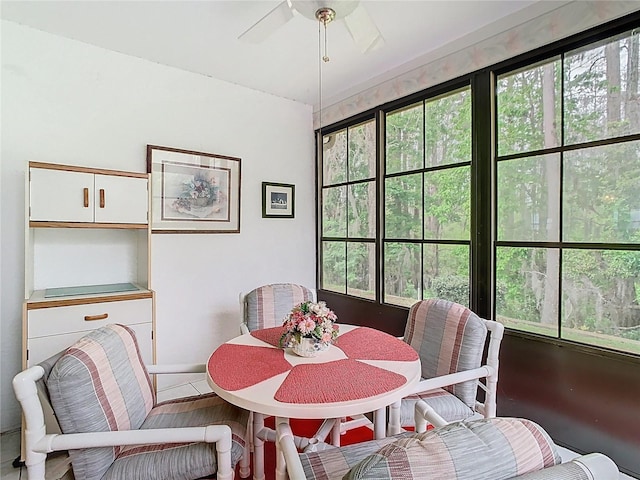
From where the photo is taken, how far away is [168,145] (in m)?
2.97

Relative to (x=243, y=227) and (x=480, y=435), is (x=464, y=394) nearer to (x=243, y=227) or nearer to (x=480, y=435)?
(x=480, y=435)

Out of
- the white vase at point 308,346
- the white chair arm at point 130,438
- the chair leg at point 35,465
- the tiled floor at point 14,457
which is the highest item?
the white vase at point 308,346

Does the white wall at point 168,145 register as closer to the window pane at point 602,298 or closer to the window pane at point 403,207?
the window pane at point 403,207

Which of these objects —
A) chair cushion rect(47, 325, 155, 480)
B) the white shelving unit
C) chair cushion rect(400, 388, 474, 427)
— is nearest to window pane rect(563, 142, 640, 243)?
chair cushion rect(400, 388, 474, 427)

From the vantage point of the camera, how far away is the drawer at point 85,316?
2027 millimetres

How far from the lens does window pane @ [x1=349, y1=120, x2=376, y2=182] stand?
3307 mm

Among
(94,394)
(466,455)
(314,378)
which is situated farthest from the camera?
(314,378)

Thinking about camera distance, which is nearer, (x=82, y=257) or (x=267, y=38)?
(x=267, y=38)

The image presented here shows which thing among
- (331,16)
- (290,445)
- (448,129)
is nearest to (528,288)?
(448,129)

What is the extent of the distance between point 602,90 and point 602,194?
0.57 meters

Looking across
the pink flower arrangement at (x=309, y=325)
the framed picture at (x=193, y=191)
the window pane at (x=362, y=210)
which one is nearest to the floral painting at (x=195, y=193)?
the framed picture at (x=193, y=191)

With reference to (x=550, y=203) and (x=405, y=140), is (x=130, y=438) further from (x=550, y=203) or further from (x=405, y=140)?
(x=405, y=140)

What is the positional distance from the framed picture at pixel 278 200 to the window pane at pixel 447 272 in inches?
58.4

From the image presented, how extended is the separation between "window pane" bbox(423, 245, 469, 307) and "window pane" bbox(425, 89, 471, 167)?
65 centimetres
